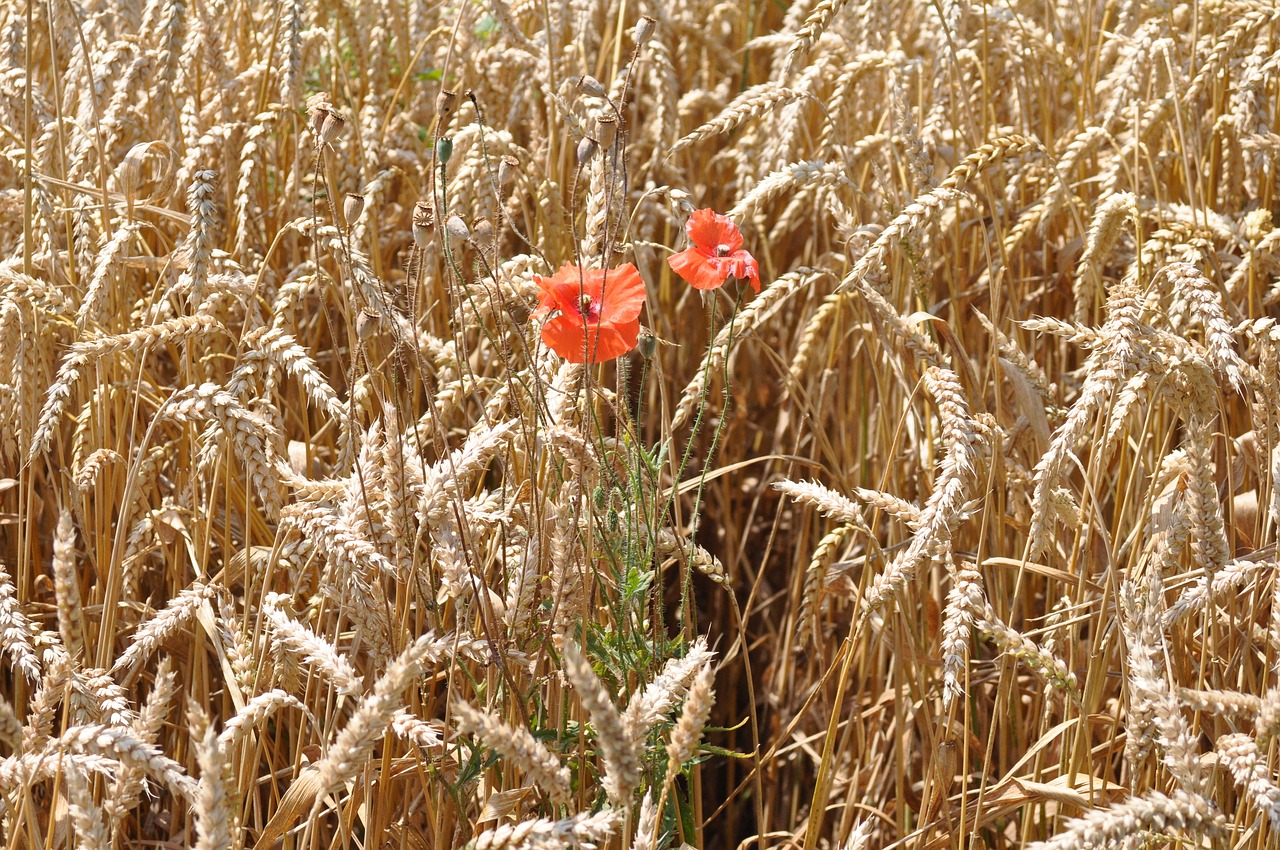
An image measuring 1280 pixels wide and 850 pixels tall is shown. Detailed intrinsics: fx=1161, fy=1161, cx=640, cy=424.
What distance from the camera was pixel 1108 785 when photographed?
3.65 ft

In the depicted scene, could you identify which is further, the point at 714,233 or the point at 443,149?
the point at 714,233

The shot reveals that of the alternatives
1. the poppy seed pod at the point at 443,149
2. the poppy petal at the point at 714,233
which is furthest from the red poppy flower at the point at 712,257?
the poppy seed pod at the point at 443,149

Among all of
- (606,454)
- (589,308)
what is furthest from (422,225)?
(606,454)

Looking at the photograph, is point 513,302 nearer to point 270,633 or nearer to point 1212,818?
point 270,633

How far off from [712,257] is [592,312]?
160 millimetres

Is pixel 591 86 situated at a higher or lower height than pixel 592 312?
higher

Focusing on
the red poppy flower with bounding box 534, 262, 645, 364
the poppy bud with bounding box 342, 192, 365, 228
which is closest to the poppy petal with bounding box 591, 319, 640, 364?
the red poppy flower with bounding box 534, 262, 645, 364

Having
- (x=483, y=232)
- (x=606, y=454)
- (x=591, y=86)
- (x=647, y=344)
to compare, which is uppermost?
(x=591, y=86)

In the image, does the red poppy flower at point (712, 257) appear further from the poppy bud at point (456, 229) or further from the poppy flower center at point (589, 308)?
the poppy bud at point (456, 229)

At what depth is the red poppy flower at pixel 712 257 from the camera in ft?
3.69

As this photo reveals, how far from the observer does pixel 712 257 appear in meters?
1.17

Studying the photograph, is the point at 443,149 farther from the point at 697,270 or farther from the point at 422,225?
the point at 697,270

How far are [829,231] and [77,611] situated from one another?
141 centimetres

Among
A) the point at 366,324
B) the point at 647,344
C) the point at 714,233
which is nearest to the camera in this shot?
the point at 366,324
